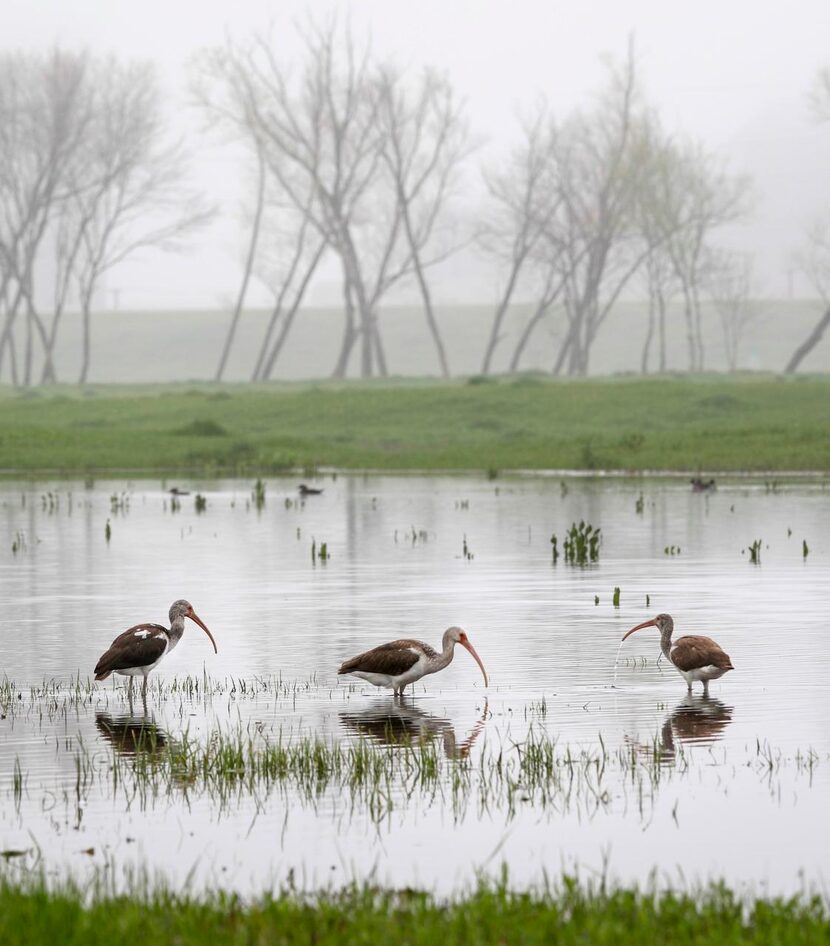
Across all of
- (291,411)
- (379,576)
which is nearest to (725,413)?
(291,411)

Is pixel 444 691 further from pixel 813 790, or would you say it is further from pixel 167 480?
pixel 167 480

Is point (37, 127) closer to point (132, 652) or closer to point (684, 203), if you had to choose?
point (684, 203)

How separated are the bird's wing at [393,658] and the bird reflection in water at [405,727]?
0.30m

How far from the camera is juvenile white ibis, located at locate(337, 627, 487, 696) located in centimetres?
1402

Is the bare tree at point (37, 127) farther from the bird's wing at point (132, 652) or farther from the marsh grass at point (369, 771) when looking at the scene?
the marsh grass at point (369, 771)

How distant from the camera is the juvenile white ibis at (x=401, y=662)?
1402 centimetres

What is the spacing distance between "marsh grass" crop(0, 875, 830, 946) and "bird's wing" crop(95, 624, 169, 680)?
554cm

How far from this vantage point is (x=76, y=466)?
172ft

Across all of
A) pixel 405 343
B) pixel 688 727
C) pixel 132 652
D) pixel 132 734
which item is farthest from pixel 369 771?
pixel 405 343

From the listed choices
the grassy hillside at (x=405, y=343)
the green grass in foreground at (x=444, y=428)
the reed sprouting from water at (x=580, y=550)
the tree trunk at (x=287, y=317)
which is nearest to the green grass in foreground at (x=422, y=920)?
the reed sprouting from water at (x=580, y=550)

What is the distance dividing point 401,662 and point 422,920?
6.31 m

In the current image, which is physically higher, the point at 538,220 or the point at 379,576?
the point at 538,220

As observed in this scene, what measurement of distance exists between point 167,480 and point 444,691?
33.8 m

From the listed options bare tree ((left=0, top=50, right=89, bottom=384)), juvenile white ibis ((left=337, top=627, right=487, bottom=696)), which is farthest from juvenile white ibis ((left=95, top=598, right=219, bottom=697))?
bare tree ((left=0, top=50, right=89, bottom=384))
